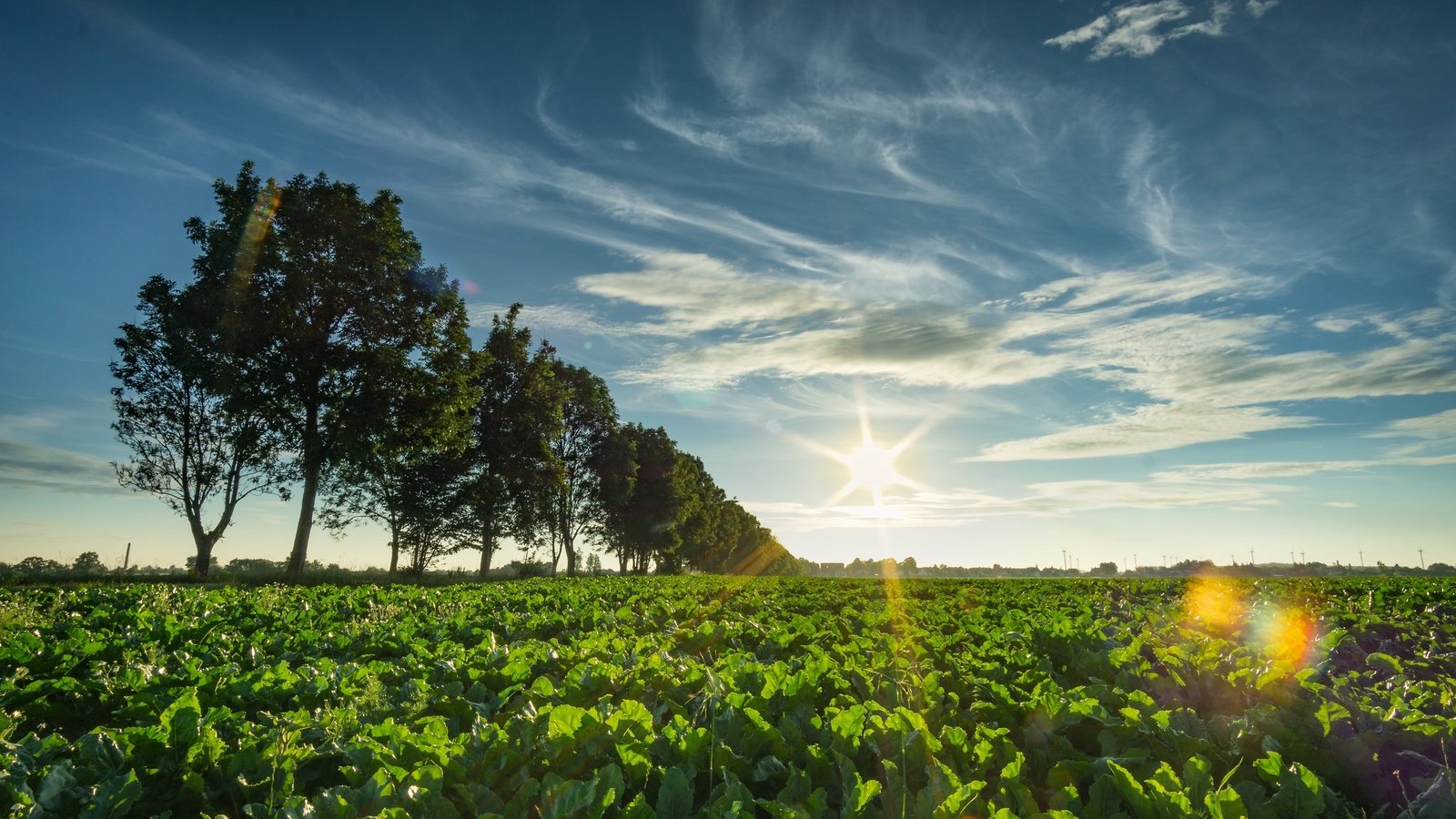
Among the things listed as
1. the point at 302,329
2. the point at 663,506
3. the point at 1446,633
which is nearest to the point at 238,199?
the point at 302,329

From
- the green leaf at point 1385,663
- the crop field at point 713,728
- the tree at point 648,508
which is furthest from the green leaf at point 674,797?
the tree at point 648,508

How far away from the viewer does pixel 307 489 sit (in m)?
23.8

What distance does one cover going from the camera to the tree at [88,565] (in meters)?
21.6

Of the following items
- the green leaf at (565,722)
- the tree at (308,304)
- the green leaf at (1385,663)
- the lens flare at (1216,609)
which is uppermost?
the tree at (308,304)

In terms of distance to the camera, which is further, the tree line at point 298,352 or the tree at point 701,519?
the tree at point 701,519

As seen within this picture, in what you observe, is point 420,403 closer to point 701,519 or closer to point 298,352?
point 298,352

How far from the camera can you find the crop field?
262cm

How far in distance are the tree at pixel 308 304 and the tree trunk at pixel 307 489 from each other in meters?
0.03

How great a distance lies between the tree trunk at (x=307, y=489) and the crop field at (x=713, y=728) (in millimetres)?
17118

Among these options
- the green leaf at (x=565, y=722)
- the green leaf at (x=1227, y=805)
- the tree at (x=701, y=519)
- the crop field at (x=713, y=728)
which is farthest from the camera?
the tree at (x=701, y=519)

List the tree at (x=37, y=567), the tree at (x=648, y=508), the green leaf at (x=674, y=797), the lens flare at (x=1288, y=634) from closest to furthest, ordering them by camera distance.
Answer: the green leaf at (x=674, y=797), the lens flare at (x=1288, y=634), the tree at (x=37, y=567), the tree at (x=648, y=508)

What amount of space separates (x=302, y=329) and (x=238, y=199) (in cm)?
537

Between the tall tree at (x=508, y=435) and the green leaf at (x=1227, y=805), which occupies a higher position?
the tall tree at (x=508, y=435)

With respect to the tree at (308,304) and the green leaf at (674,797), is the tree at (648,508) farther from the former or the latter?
the green leaf at (674,797)
